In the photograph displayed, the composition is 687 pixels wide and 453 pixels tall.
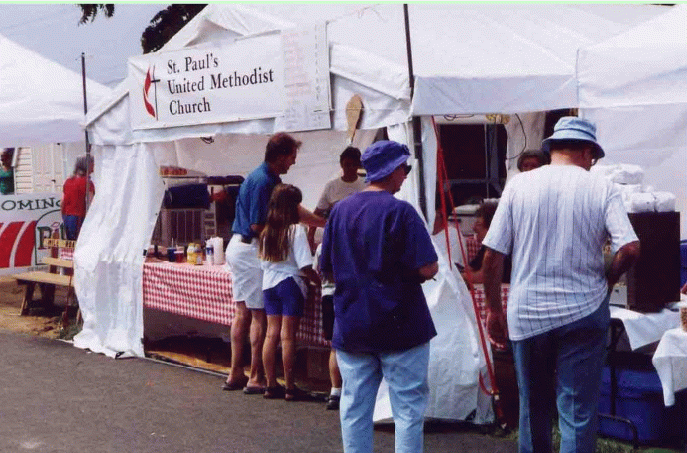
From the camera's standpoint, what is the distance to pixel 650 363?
6.19 m

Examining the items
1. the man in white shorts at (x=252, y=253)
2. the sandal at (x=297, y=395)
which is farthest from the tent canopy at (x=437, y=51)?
the sandal at (x=297, y=395)

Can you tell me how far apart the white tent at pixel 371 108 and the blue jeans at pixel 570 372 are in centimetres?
176

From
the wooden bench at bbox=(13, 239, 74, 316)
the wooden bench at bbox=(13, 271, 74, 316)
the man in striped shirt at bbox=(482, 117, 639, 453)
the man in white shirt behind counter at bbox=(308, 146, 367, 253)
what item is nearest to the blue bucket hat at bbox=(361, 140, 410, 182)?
the man in striped shirt at bbox=(482, 117, 639, 453)

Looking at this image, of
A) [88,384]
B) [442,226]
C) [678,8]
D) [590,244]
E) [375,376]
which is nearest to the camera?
[590,244]

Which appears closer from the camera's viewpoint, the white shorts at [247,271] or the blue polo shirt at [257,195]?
the blue polo shirt at [257,195]

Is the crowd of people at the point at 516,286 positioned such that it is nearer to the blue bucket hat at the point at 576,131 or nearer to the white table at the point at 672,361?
the blue bucket hat at the point at 576,131

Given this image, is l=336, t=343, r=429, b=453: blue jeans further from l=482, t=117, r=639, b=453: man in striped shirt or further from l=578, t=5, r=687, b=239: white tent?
l=578, t=5, r=687, b=239: white tent

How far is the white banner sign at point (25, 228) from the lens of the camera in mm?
13516

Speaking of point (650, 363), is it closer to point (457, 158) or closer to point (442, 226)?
point (442, 226)

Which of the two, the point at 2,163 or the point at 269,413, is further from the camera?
the point at 2,163

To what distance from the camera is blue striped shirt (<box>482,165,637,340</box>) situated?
4.58m

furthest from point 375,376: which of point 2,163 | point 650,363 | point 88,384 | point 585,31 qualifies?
point 2,163

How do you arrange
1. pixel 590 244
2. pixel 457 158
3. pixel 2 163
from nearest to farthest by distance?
1. pixel 590 244
2. pixel 457 158
3. pixel 2 163

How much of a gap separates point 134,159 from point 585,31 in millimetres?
3998
